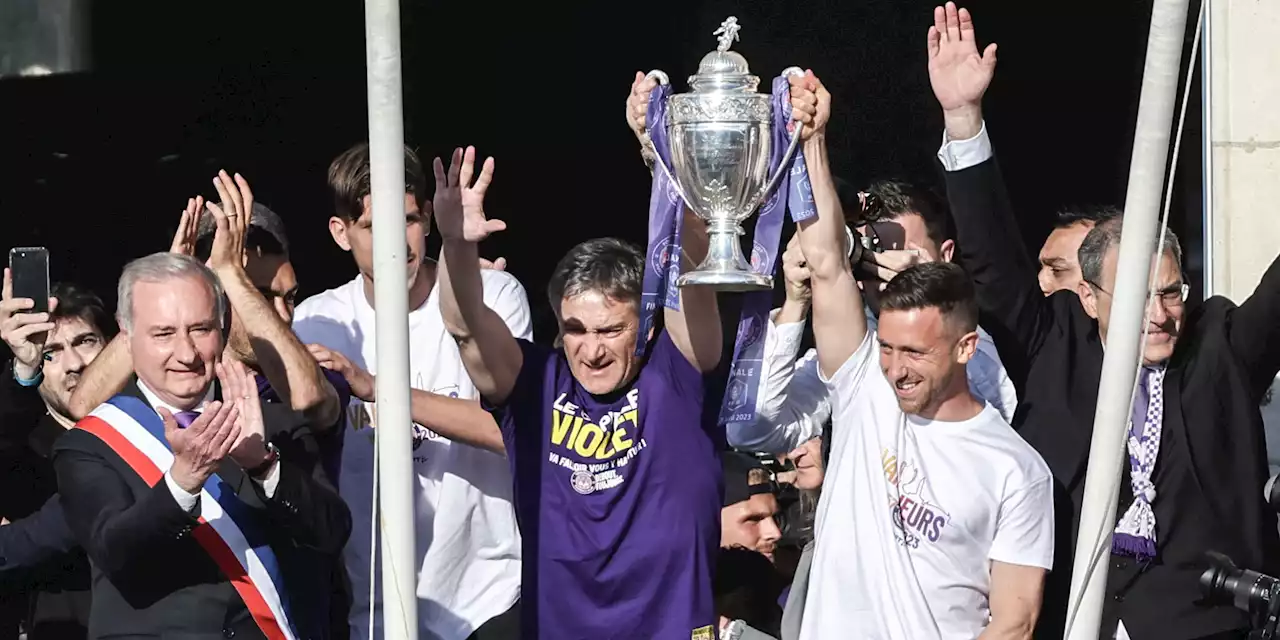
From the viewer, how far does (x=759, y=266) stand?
374cm

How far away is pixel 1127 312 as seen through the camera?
3.32m

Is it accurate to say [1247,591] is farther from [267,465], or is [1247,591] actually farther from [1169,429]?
[267,465]

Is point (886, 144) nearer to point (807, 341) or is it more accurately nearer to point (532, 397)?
point (807, 341)

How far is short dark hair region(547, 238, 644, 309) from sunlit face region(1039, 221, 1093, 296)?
44.3 inches

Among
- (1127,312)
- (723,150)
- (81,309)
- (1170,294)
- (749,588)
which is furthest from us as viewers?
(81,309)

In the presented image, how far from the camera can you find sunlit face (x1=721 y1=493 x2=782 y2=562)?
411cm

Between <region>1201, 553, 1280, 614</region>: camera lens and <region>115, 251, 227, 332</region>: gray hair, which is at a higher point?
<region>115, 251, 227, 332</region>: gray hair

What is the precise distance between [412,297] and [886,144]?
6.06ft

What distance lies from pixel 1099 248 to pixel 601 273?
1030 mm

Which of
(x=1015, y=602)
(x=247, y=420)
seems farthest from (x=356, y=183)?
(x=1015, y=602)

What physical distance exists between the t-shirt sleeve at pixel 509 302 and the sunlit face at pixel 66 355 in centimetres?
97

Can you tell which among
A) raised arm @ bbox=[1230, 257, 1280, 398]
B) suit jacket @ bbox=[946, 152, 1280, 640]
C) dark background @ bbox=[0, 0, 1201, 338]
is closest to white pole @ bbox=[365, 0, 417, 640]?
suit jacket @ bbox=[946, 152, 1280, 640]

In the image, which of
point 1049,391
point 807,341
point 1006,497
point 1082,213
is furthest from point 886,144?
point 1006,497

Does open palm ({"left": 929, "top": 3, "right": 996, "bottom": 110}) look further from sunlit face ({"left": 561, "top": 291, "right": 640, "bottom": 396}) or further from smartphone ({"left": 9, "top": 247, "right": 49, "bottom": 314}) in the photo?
smartphone ({"left": 9, "top": 247, "right": 49, "bottom": 314})
